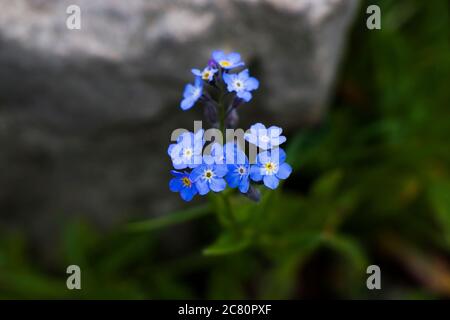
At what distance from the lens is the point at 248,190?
6.78 feet

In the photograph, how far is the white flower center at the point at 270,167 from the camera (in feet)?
6.28

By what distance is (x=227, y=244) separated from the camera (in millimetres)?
2410

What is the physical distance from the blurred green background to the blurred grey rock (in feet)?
1.16

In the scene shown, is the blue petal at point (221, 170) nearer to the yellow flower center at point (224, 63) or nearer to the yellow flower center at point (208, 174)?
the yellow flower center at point (208, 174)

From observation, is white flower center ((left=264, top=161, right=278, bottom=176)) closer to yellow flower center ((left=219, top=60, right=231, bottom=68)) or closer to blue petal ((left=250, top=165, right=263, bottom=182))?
blue petal ((left=250, top=165, right=263, bottom=182))

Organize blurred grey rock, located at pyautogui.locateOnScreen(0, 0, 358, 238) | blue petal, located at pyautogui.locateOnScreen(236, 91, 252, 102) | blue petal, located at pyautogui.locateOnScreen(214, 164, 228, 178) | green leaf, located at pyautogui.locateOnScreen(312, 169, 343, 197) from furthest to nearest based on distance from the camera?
green leaf, located at pyautogui.locateOnScreen(312, 169, 343, 197), blurred grey rock, located at pyautogui.locateOnScreen(0, 0, 358, 238), blue petal, located at pyautogui.locateOnScreen(236, 91, 252, 102), blue petal, located at pyautogui.locateOnScreen(214, 164, 228, 178)

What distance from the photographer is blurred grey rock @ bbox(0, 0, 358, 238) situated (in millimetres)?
2682

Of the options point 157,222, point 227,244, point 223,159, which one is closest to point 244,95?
point 223,159

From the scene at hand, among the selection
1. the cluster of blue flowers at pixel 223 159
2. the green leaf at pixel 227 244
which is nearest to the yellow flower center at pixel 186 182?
the cluster of blue flowers at pixel 223 159

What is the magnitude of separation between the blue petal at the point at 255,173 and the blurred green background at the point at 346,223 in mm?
1007

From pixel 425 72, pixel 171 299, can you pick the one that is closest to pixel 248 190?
pixel 171 299

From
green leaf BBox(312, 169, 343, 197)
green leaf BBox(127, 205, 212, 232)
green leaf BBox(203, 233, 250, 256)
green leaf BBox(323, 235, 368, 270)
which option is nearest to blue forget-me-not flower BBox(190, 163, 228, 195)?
green leaf BBox(203, 233, 250, 256)

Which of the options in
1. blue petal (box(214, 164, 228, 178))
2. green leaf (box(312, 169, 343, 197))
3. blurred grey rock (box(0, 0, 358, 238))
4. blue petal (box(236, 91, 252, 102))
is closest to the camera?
blue petal (box(214, 164, 228, 178))

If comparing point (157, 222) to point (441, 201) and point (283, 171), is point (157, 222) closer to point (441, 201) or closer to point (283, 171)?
point (283, 171)
